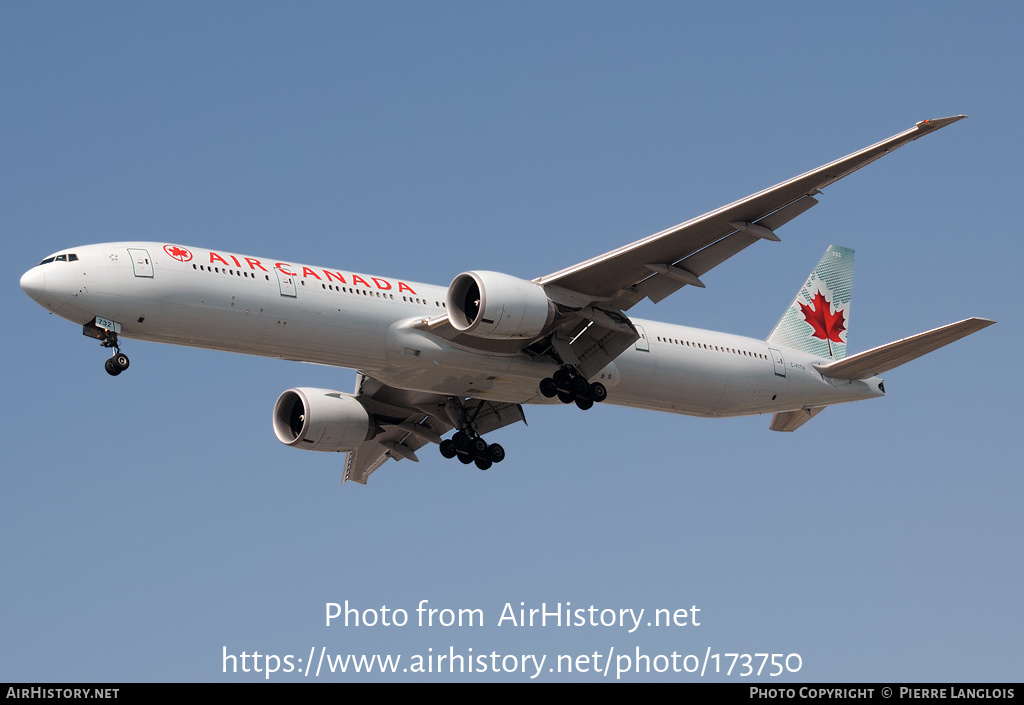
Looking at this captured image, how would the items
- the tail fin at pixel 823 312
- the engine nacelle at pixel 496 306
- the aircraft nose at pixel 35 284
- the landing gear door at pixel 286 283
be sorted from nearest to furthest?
1. the aircraft nose at pixel 35 284
2. the landing gear door at pixel 286 283
3. the engine nacelle at pixel 496 306
4. the tail fin at pixel 823 312

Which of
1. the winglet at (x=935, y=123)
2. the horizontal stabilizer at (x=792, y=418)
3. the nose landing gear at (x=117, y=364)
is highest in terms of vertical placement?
the horizontal stabilizer at (x=792, y=418)

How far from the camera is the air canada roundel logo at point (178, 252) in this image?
28.7 m

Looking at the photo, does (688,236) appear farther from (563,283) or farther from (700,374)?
(700,374)

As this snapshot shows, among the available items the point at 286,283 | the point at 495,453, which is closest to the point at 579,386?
the point at 495,453

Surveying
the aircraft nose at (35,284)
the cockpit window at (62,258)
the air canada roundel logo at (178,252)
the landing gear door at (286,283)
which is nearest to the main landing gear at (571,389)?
the landing gear door at (286,283)

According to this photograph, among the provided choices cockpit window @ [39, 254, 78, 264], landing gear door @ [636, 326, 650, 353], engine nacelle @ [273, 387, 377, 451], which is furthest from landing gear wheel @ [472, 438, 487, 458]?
cockpit window @ [39, 254, 78, 264]

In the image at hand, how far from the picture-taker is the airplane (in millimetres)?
28234

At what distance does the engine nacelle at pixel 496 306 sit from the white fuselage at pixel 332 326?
3.99 ft

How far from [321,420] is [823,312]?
16.3 metres

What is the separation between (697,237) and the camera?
30172 millimetres

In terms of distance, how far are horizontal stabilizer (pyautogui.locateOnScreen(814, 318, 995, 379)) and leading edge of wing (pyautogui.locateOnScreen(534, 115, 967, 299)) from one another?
6354mm

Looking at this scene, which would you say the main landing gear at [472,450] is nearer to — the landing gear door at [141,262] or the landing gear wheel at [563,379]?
the landing gear wheel at [563,379]
